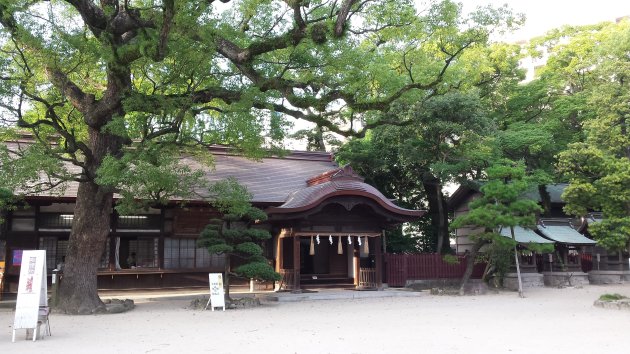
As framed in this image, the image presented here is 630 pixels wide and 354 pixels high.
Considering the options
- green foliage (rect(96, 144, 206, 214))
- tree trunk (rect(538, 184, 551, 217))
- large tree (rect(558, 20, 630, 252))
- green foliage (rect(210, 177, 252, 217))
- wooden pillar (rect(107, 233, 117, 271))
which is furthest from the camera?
tree trunk (rect(538, 184, 551, 217))

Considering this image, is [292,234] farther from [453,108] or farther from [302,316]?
[453,108]

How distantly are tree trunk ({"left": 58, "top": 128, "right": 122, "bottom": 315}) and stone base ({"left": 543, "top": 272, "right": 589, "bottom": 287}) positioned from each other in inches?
746

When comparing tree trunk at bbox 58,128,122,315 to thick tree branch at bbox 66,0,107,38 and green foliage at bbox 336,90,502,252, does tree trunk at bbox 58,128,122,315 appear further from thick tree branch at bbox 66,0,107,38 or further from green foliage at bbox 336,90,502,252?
green foliage at bbox 336,90,502,252

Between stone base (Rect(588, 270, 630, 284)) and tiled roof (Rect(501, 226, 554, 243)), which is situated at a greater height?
tiled roof (Rect(501, 226, 554, 243))

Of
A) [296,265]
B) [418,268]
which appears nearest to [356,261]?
[418,268]

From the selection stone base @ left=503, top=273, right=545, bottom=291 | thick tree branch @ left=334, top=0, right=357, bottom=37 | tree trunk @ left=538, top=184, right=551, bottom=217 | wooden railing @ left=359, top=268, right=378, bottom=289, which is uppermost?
thick tree branch @ left=334, top=0, right=357, bottom=37

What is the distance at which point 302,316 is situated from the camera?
12.1m

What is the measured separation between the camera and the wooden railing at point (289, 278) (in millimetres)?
17550

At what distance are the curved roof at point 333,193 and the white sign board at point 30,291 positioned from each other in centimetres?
881

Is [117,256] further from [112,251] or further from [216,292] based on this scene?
[216,292]

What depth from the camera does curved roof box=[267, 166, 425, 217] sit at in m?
17.1

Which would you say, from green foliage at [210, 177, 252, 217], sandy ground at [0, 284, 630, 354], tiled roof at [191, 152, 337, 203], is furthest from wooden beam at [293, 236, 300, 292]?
green foliage at [210, 177, 252, 217]

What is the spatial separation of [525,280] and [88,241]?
1740cm

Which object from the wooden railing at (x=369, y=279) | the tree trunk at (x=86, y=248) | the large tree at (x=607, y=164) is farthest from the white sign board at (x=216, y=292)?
the large tree at (x=607, y=164)
